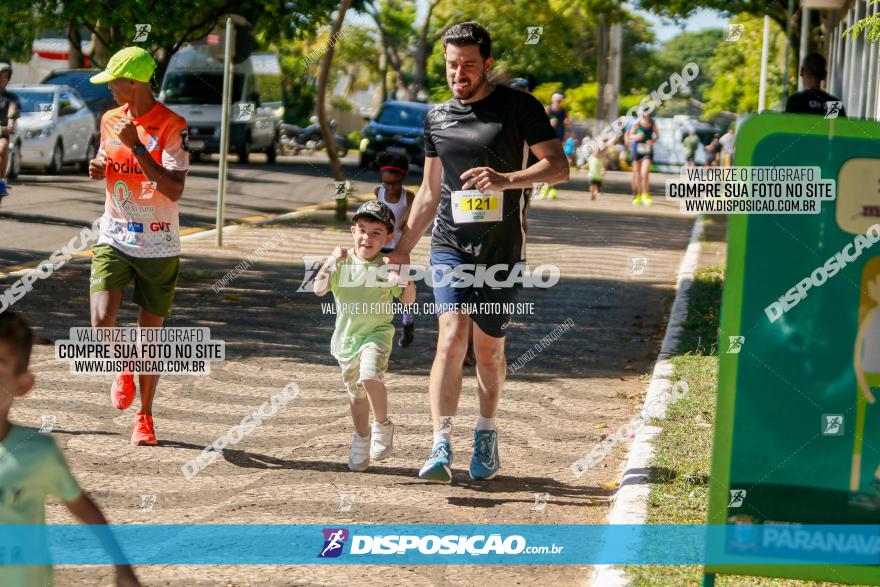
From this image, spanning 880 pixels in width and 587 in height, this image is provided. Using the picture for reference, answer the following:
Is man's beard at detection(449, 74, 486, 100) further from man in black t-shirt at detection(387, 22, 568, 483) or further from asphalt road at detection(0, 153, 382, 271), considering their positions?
asphalt road at detection(0, 153, 382, 271)

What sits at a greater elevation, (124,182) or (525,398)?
(124,182)

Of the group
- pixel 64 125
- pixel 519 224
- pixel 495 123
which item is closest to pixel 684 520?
pixel 519 224

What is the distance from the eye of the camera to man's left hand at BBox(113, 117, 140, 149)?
21.5 ft

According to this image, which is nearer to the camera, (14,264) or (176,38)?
(14,264)

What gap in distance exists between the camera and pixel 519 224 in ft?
20.9

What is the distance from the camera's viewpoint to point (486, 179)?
19.9ft

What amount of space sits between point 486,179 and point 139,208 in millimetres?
1947

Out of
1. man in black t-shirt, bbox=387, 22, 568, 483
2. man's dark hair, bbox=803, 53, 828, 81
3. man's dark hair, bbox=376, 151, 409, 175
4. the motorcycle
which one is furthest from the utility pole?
man in black t-shirt, bbox=387, 22, 568, 483

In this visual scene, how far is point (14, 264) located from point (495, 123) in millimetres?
8507

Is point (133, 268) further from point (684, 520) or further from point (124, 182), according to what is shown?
point (684, 520)

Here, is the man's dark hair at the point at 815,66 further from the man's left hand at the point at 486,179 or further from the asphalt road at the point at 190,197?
the asphalt road at the point at 190,197

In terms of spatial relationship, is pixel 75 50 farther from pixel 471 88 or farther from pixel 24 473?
pixel 24 473

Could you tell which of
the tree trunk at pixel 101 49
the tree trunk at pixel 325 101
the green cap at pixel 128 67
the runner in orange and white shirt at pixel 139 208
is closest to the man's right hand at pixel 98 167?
the runner in orange and white shirt at pixel 139 208

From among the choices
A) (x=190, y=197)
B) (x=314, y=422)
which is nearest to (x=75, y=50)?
(x=190, y=197)
